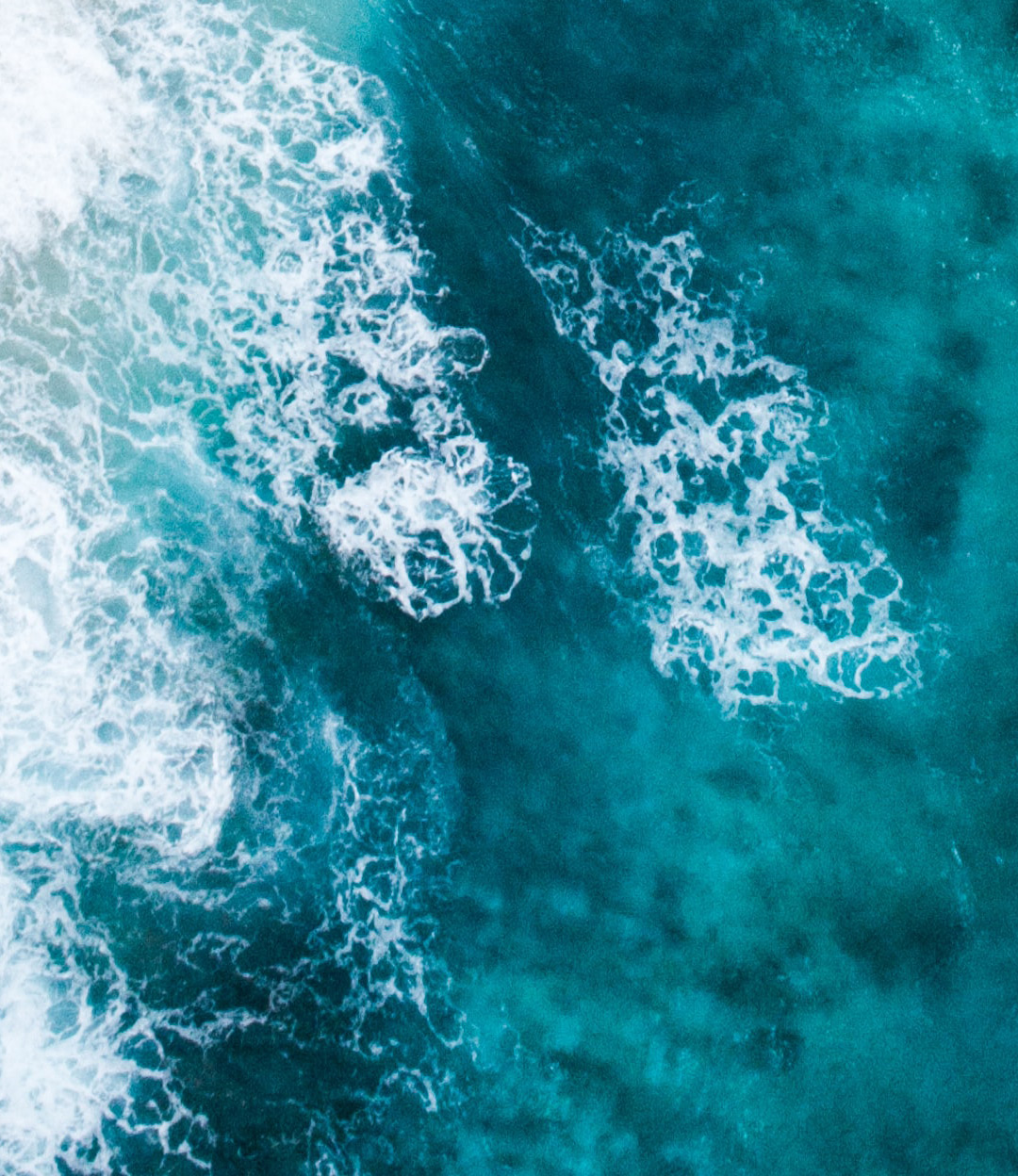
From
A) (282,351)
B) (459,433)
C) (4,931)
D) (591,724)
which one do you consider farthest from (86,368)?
(591,724)

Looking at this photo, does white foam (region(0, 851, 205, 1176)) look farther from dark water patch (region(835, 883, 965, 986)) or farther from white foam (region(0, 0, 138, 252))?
white foam (region(0, 0, 138, 252))

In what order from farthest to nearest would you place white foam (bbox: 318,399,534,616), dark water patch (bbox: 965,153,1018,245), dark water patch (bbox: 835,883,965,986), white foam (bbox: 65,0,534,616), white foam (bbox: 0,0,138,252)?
white foam (bbox: 0,0,138,252) < dark water patch (bbox: 965,153,1018,245) < white foam (bbox: 65,0,534,616) < white foam (bbox: 318,399,534,616) < dark water patch (bbox: 835,883,965,986)

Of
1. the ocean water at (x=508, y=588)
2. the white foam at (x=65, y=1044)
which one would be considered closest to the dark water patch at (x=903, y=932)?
the ocean water at (x=508, y=588)

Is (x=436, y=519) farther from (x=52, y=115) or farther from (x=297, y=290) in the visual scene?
(x=52, y=115)

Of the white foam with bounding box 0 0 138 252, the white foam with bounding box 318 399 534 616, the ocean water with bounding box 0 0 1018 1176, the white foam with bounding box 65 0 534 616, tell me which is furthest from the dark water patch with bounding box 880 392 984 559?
the white foam with bounding box 0 0 138 252

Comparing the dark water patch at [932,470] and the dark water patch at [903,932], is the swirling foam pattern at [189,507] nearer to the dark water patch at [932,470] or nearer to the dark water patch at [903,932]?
the dark water patch at [932,470]

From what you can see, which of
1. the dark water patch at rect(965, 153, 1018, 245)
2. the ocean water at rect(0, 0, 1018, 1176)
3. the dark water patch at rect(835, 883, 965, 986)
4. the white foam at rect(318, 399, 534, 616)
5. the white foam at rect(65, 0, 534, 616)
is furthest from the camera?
the dark water patch at rect(965, 153, 1018, 245)
